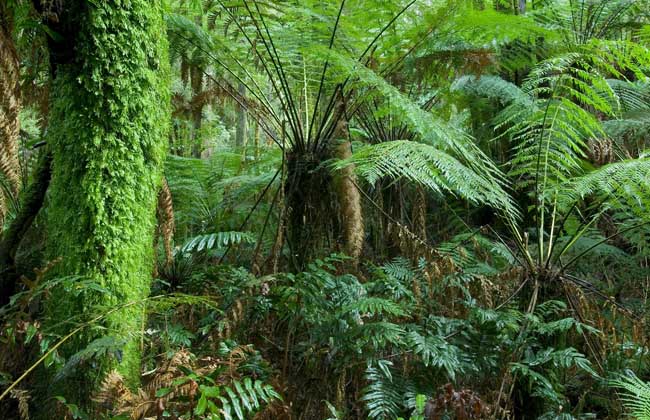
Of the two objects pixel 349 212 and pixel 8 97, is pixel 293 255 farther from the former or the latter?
pixel 8 97

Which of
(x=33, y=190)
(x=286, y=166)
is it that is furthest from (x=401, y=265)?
(x=33, y=190)

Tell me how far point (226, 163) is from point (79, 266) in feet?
10.2

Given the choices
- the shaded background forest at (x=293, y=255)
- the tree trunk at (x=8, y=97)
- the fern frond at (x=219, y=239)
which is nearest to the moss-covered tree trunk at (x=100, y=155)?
the shaded background forest at (x=293, y=255)

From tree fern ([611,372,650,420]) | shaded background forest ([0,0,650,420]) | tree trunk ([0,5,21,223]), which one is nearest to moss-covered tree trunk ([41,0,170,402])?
shaded background forest ([0,0,650,420])

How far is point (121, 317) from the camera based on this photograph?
151 cm

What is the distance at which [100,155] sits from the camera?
1.49 m

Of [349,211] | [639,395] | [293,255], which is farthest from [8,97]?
[639,395]

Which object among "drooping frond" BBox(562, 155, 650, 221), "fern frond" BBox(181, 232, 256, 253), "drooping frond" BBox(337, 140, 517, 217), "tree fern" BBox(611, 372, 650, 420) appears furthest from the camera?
"fern frond" BBox(181, 232, 256, 253)

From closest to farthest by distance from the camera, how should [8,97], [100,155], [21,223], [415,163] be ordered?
[100,155], [8,97], [21,223], [415,163]

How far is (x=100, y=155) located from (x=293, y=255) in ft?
4.65

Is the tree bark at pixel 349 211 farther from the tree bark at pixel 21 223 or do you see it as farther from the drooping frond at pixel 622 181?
the tree bark at pixel 21 223

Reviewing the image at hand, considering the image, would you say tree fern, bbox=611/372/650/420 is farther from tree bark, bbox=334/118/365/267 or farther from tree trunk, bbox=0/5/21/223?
tree trunk, bbox=0/5/21/223

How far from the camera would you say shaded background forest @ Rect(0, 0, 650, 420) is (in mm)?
1486

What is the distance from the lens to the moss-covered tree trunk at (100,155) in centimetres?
148
